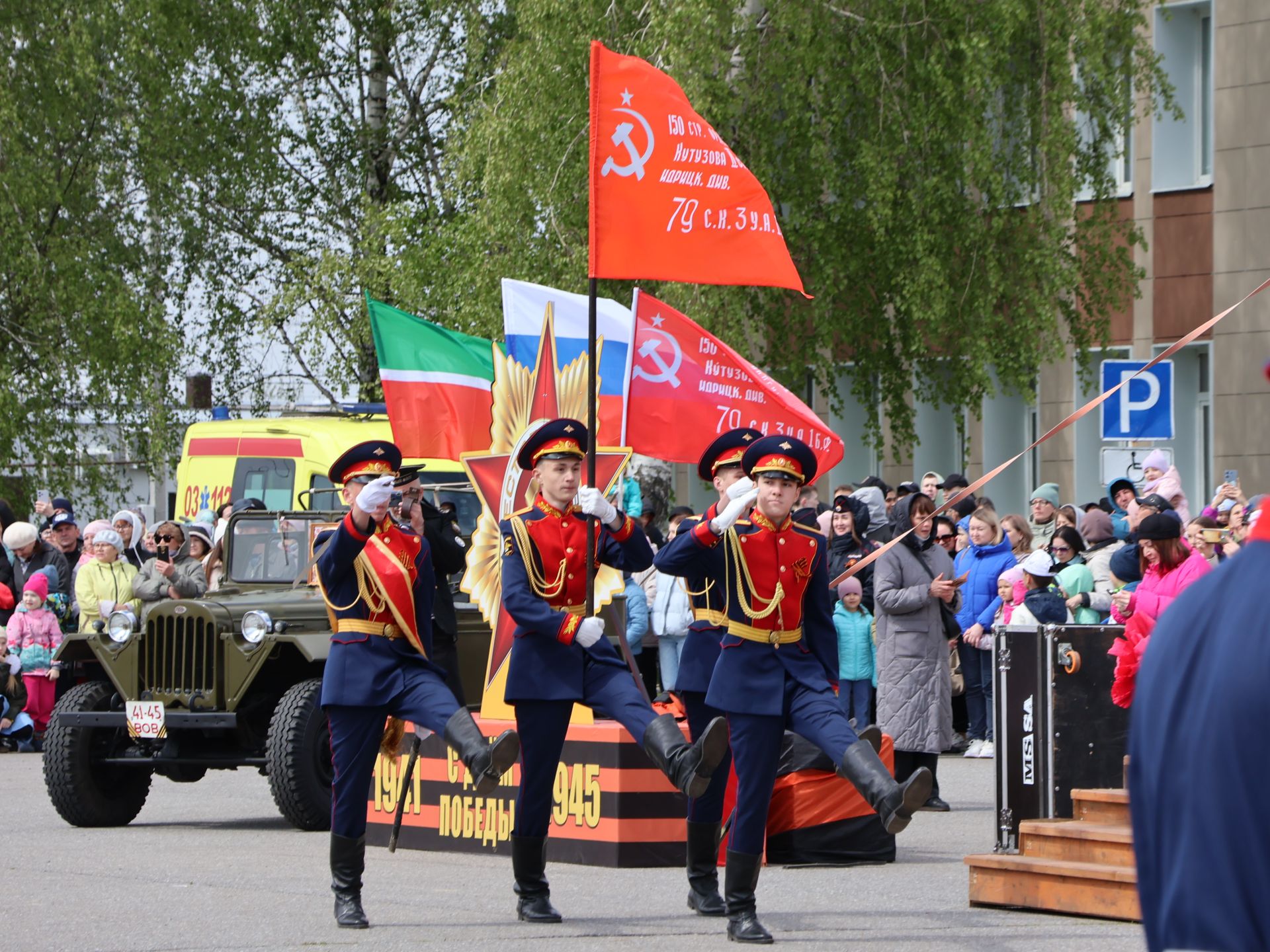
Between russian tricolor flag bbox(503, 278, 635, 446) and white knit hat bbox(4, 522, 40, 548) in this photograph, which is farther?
white knit hat bbox(4, 522, 40, 548)

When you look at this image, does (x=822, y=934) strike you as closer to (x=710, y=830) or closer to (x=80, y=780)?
(x=710, y=830)

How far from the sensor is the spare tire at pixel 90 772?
469 inches

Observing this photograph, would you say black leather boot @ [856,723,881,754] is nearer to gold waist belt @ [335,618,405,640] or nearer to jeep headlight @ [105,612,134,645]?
gold waist belt @ [335,618,405,640]

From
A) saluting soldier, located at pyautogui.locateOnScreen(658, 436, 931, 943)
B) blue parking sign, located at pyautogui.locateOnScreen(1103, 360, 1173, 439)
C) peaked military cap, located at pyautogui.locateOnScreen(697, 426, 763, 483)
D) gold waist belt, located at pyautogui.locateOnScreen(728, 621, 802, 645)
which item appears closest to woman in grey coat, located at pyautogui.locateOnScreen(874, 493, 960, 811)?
blue parking sign, located at pyautogui.locateOnScreen(1103, 360, 1173, 439)

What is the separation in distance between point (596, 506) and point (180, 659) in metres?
5.09

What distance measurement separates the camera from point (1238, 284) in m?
22.5

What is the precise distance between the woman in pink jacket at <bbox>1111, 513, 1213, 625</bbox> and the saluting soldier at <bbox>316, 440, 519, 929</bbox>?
270 cm

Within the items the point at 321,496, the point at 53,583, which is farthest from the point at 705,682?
the point at 53,583

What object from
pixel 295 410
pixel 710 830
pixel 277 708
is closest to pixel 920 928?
pixel 710 830

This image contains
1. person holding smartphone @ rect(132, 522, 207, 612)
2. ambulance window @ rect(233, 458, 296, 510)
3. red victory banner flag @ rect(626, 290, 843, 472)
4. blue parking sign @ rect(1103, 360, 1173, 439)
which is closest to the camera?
red victory banner flag @ rect(626, 290, 843, 472)

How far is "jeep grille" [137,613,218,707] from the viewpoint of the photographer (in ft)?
39.3

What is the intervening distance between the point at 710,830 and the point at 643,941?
0.76 m

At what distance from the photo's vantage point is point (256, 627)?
11.9 metres

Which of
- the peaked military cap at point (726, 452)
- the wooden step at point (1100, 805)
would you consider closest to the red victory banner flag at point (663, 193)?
the peaked military cap at point (726, 452)
